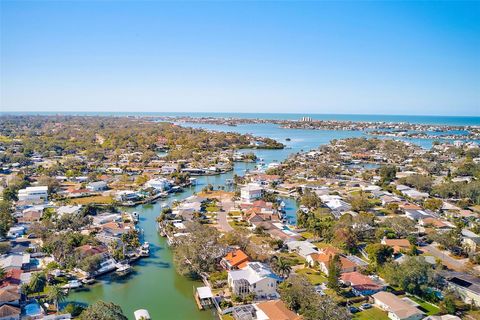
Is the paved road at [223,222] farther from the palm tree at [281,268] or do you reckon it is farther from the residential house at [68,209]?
the residential house at [68,209]

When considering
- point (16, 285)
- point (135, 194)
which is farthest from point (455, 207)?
point (16, 285)

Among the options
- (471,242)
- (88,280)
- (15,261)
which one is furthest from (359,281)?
(15,261)

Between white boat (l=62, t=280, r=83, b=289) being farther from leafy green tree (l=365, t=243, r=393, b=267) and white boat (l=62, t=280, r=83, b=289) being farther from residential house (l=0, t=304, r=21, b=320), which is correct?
leafy green tree (l=365, t=243, r=393, b=267)

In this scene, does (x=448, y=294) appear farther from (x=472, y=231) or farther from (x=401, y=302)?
(x=472, y=231)

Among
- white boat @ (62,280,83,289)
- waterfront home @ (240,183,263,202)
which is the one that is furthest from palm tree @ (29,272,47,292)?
waterfront home @ (240,183,263,202)

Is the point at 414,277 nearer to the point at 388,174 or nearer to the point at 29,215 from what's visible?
the point at 29,215

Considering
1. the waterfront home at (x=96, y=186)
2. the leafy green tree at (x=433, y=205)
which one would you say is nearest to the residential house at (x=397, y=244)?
the leafy green tree at (x=433, y=205)
